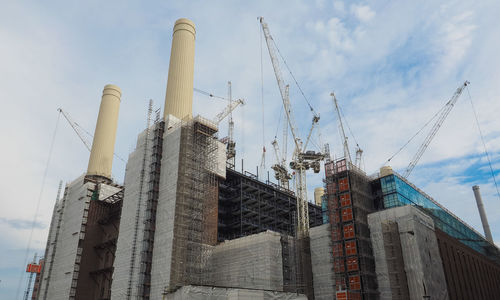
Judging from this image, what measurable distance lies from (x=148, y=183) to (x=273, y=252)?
94.6 feet

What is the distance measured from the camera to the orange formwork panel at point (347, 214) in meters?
76.3

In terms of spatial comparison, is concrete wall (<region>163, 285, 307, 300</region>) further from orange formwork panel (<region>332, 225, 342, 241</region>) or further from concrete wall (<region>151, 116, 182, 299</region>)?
orange formwork panel (<region>332, 225, 342, 241</region>)

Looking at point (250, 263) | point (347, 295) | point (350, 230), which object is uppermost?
point (350, 230)

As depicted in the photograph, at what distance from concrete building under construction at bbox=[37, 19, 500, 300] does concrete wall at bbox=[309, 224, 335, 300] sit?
0.67 ft

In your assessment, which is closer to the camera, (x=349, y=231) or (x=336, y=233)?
(x=349, y=231)

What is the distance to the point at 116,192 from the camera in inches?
4257

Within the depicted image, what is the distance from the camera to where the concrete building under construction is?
69938 millimetres

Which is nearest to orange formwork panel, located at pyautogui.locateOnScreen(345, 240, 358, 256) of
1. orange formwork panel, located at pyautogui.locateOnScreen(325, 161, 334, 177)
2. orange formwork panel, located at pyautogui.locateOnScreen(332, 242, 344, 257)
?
orange formwork panel, located at pyautogui.locateOnScreen(332, 242, 344, 257)

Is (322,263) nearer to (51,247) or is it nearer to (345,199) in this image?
(345,199)

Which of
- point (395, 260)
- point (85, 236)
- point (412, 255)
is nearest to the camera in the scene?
point (412, 255)

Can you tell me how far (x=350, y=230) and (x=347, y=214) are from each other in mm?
3424

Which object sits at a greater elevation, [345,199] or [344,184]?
[344,184]

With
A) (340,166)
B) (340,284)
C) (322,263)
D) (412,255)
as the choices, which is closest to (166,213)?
(322,263)

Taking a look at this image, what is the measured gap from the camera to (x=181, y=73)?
94.0 meters
